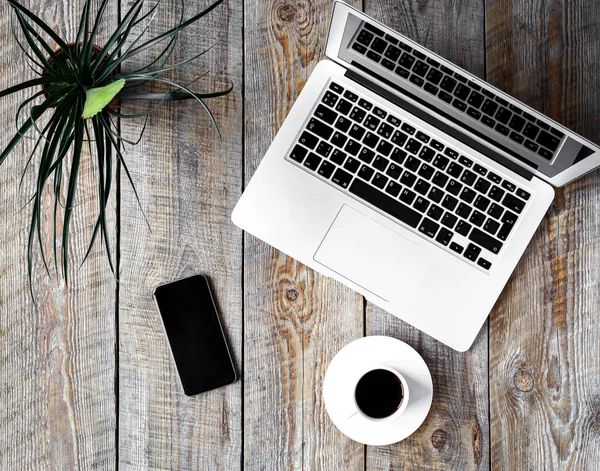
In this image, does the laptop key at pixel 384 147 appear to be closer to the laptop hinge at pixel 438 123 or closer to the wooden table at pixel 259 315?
the laptop hinge at pixel 438 123

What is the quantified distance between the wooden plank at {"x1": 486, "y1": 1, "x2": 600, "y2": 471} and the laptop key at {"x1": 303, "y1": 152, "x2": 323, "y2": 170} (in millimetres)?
339

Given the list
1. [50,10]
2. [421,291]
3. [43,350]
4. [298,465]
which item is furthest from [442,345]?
[50,10]

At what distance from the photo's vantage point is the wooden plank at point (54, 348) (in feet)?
2.86

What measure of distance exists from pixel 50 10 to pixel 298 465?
0.80 meters

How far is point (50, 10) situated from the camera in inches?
35.1

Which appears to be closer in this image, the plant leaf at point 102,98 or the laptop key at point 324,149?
the plant leaf at point 102,98

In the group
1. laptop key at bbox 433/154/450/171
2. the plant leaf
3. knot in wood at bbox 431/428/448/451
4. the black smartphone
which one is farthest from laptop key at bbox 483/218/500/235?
the plant leaf

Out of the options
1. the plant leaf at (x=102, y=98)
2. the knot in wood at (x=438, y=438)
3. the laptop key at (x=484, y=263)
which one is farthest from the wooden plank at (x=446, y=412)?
the plant leaf at (x=102, y=98)

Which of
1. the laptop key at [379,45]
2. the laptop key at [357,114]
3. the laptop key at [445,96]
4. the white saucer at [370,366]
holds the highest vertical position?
the laptop key at [379,45]

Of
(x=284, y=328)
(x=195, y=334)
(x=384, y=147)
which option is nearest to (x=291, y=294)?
(x=284, y=328)

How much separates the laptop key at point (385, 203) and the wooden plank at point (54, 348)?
1.24ft

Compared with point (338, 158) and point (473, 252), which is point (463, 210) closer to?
point (473, 252)

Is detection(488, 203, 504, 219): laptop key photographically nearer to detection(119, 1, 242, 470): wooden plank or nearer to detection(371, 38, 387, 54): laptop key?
detection(371, 38, 387, 54): laptop key

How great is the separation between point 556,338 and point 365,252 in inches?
12.9
